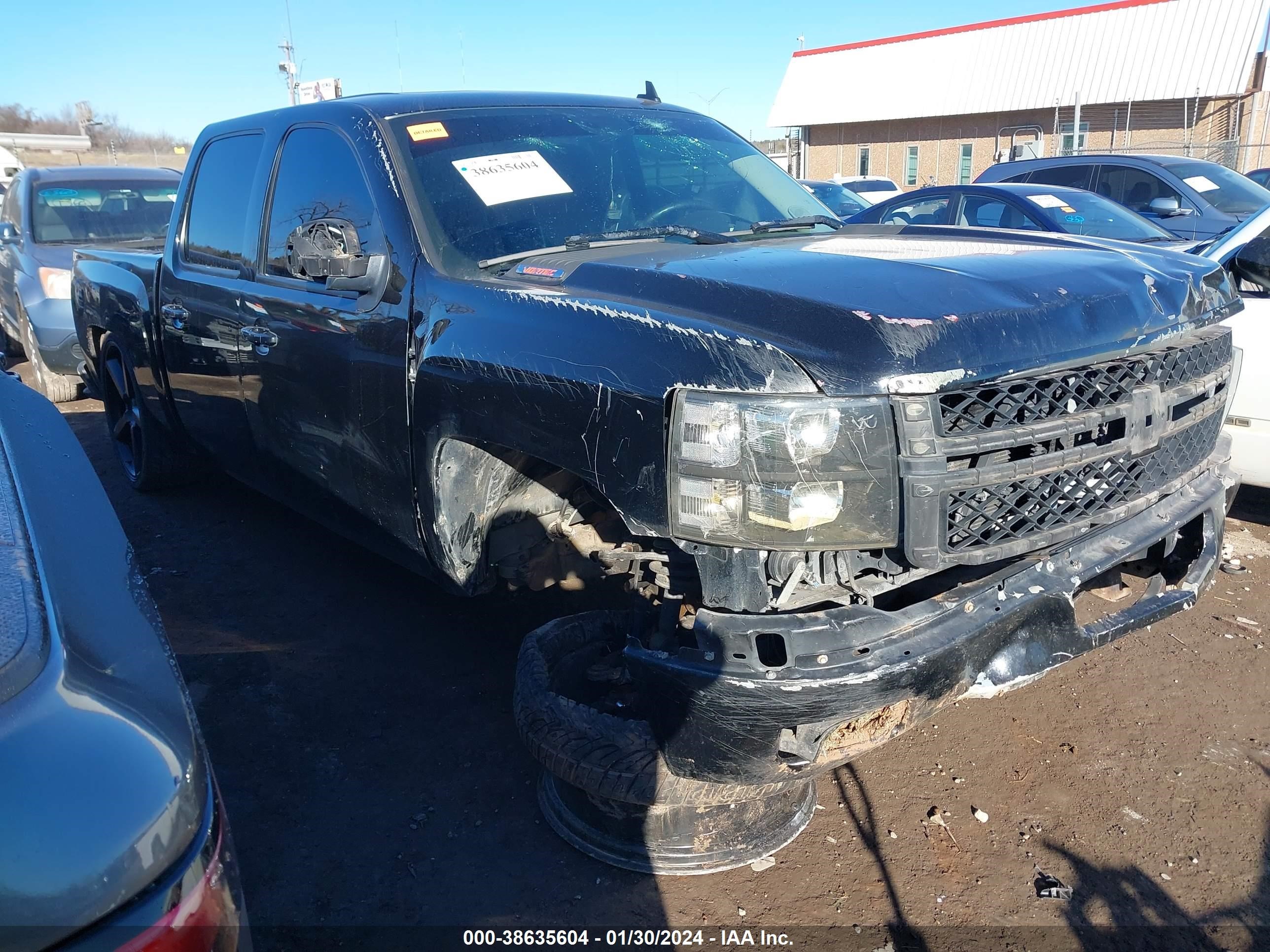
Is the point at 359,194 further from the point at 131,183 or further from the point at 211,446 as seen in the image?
the point at 131,183

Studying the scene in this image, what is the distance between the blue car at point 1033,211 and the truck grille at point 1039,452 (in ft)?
13.9

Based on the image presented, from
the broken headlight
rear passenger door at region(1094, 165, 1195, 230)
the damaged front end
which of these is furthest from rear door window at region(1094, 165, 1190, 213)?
the broken headlight

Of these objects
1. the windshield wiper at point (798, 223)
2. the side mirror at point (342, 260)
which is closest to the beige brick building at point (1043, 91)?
the windshield wiper at point (798, 223)

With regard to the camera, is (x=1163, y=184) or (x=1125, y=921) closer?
(x=1125, y=921)

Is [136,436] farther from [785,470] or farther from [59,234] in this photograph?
[785,470]

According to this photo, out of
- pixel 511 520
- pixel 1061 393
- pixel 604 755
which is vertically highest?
pixel 1061 393

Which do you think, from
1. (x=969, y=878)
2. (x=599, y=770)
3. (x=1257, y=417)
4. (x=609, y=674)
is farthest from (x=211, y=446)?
(x=1257, y=417)

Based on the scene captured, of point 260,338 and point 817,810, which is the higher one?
point 260,338

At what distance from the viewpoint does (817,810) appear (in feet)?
9.18

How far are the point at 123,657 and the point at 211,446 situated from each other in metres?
3.22

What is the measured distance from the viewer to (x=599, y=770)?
7.90 feet

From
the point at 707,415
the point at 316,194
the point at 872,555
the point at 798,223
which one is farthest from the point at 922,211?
the point at 707,415

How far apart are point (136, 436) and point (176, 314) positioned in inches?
65.2

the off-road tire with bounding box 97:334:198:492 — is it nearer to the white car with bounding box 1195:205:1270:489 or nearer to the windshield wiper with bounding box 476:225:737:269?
the windshield wiper with bounding box 476:225:737:269
